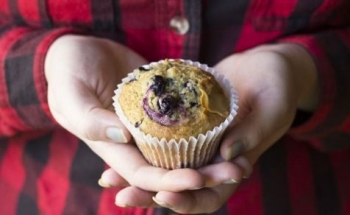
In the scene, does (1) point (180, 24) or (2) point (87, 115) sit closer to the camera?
(2) point (87, 115)

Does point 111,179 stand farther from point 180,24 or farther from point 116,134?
point 180,24

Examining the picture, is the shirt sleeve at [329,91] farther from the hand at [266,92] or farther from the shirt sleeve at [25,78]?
the shirt sleeve at [25,78]

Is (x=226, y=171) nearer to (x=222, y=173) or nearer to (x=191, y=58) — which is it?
(x=222, y=173)

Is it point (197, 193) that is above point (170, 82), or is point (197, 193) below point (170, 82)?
below

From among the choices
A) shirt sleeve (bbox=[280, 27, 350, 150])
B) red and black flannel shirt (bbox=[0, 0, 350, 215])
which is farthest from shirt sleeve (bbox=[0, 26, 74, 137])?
shirt sleeve (bbox=[280, 27, 350, 150])

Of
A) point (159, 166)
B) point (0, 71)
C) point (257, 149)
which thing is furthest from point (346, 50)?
point (0, 71)

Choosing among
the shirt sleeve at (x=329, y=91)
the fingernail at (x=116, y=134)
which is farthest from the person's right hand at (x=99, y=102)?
the shirt sleeve at (x=329, y=91)

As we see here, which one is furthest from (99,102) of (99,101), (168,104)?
(168,104)
